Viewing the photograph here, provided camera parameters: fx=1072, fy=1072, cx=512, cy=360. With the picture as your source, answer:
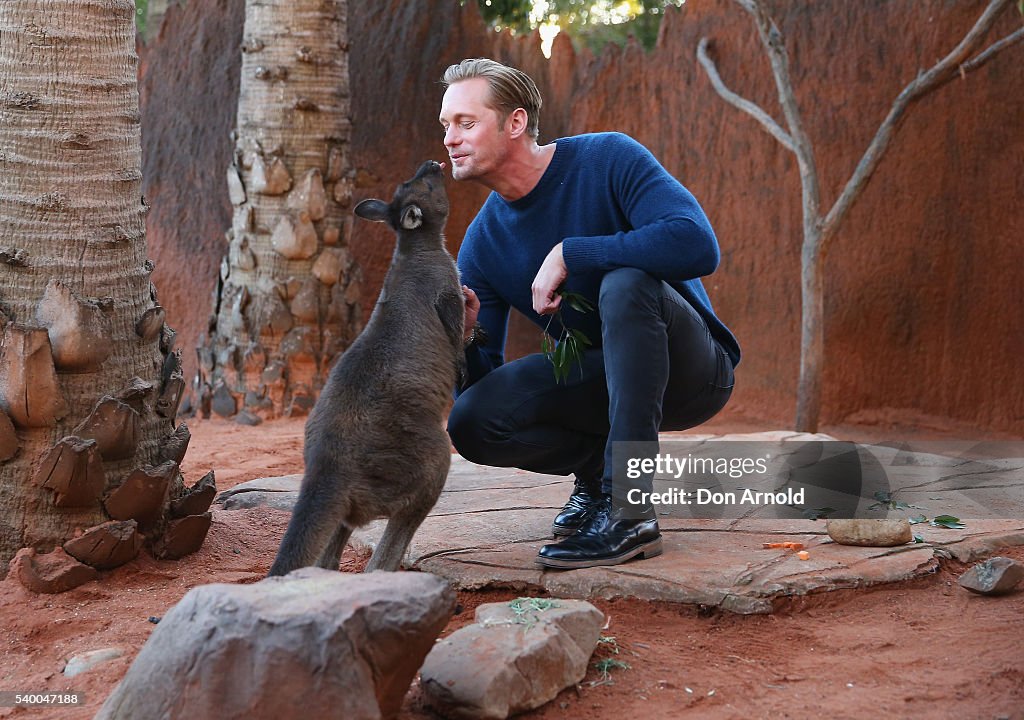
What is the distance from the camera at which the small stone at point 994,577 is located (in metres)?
3.46

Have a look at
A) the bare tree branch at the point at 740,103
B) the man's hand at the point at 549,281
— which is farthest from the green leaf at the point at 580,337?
the bare tree branch at the point at 740,103

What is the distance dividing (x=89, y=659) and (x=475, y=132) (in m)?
2.13

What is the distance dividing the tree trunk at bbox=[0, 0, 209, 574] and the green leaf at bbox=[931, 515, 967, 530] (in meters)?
2.96

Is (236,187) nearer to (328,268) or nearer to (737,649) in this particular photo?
(328,268)

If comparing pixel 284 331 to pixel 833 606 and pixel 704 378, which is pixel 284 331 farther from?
pixel 833 606

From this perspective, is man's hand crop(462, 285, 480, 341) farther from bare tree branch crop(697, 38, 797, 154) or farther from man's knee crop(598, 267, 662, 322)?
bare tree branch crop(697, 38, 797, 154)

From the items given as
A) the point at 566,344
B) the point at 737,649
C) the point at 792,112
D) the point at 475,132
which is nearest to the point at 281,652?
the point at 737,649

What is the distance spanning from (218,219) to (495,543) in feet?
17.4

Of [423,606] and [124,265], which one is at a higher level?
[124,265]

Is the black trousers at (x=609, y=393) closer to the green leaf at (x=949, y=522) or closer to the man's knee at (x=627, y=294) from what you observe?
the man's knee at (x=627, y=294)

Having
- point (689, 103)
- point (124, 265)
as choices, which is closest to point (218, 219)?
point (689, 103)

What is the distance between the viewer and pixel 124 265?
3939mm

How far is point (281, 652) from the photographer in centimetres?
232

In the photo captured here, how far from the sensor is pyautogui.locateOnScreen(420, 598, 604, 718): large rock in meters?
2.66
